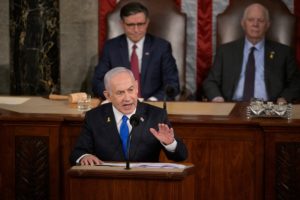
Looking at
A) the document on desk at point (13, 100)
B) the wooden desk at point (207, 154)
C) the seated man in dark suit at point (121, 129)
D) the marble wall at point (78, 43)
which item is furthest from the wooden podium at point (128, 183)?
the marble wall at point (78, 43)

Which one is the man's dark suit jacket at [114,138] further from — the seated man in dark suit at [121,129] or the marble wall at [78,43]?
the marble wall at [78,43]

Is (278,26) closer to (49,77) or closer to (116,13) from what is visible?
(116,13)

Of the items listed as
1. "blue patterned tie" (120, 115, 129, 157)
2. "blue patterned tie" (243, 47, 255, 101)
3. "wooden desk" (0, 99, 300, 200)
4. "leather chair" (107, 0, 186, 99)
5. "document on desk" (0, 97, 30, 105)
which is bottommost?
"wooden desk" (0, 99, 300, 200)

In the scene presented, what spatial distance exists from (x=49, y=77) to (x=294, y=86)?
2.57 meters

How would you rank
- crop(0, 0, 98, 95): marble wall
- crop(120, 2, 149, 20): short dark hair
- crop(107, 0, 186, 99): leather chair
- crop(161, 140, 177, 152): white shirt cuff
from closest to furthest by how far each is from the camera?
crop(161, 140, 177, 152): white shirt cuff → crop(120, 2, 149, 20): short dark hair → crop(107, 0, 186, 99): leather chair → crop(0, 0, 98, 95): marble wall

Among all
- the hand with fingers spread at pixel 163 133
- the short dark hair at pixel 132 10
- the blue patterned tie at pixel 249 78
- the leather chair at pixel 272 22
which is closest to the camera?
the hand with fingers spread at pixel 163 133

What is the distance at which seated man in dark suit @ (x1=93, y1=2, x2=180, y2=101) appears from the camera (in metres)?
7.09

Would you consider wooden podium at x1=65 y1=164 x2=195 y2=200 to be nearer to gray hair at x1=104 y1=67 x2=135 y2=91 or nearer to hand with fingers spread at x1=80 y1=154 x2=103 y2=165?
hand with fingers spread at x1=80 y1=154 x2=103 y2=165

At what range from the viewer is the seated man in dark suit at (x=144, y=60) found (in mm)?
7090

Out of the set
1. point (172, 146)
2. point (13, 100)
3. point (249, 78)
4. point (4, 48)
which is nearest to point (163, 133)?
point (172, 146)

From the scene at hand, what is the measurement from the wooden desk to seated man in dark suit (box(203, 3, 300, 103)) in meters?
1.72

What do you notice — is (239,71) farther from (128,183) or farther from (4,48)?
(128,183)

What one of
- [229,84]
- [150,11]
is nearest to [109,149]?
[229,84]

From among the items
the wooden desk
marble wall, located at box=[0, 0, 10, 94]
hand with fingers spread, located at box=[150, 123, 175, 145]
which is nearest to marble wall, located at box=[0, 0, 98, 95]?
marble wall, located at box=[0, 0, 10, 94]
